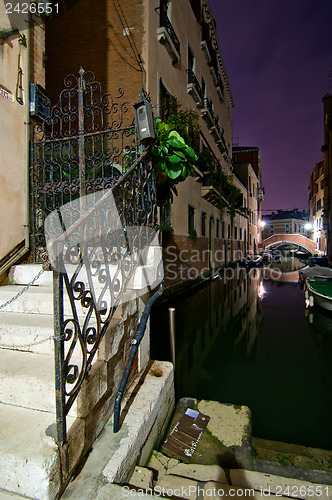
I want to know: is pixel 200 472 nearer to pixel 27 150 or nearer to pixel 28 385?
pixel 28 385

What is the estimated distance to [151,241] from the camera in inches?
124

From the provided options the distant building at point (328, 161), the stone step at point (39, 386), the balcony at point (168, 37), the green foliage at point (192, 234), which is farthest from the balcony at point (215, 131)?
the stone step at point (39, 386)

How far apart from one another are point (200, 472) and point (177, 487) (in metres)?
0.30

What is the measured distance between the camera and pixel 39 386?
167 cm

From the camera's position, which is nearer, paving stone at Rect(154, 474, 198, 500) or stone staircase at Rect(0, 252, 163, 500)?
stone staircase at Rect(0, 252, 163, 500)

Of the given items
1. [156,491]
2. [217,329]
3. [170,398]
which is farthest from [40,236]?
[217,329]

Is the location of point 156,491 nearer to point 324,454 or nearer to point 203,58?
point 324,454

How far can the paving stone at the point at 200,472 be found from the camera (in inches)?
77.0

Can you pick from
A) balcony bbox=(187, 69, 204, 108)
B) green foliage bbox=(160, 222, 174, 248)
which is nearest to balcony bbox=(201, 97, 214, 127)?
balcony bbox=(187, 69, 204, 108)

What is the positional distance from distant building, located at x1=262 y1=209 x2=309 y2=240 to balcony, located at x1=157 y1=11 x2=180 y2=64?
55.6 meters

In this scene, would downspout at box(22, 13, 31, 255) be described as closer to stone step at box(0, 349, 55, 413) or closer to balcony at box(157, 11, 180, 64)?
stone step at box(0, 349, 55, 413)

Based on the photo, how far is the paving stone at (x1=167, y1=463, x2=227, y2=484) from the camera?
196 cm

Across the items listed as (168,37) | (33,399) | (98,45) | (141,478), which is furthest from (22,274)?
(168,37)

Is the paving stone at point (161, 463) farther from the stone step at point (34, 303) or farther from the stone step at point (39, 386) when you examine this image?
the stone step at point (34, 303)
